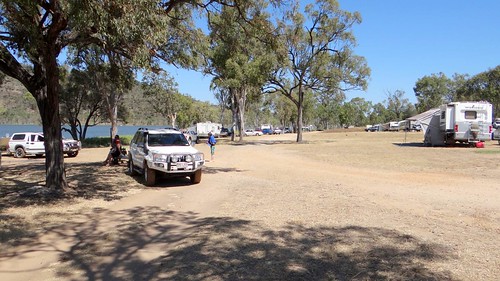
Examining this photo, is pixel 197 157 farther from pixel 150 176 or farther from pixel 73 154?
pixel 73 154

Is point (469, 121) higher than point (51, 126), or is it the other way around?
point (469, 121)

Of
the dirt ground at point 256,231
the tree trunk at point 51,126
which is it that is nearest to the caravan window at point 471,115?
the dirt ground at point 256,231

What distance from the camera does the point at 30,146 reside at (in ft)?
85.1

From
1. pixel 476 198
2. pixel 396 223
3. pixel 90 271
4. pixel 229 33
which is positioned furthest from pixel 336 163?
pixel 90 271

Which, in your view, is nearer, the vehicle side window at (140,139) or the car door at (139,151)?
→ the car door at (139,151)

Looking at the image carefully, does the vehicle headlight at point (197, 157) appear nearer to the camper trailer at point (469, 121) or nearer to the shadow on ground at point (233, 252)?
the shadow on ground at point (233, 252)

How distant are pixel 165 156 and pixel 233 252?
23.1 feet

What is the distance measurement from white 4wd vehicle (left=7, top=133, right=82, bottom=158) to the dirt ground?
13.7 m

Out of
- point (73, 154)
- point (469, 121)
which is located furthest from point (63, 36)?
point (469, 121)

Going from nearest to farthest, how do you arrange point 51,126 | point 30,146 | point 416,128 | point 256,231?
point 256,231 → point 51,126 → point 30,146 → point 416,128

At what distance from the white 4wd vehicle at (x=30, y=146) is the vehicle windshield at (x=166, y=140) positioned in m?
14.5

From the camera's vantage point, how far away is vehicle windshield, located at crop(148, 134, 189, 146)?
13489 millimetres

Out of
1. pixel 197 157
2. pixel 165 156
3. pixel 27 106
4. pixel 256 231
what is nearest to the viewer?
pixel 256 231

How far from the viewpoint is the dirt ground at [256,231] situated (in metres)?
4.95
